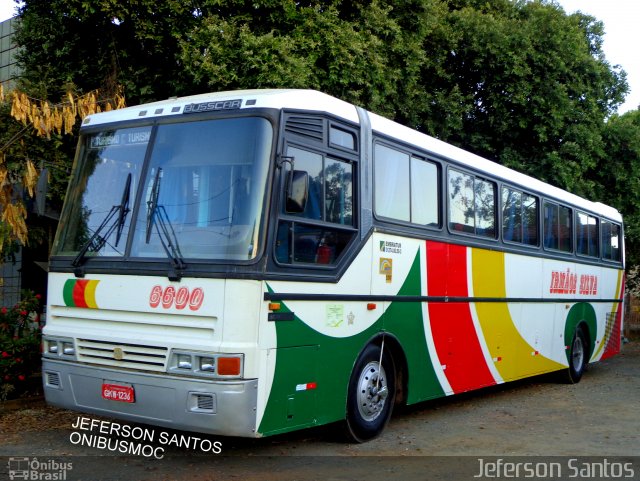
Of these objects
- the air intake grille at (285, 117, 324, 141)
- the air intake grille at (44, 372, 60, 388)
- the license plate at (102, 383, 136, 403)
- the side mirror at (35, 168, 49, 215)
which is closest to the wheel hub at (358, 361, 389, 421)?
the license plate at (102, 383, 136, 403)

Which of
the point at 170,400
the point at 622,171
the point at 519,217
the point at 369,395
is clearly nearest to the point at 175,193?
the point at 170,400

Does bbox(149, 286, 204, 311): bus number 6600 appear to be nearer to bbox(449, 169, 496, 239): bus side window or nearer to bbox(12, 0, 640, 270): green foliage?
bbox(449, 169, 496, 239): bus side window

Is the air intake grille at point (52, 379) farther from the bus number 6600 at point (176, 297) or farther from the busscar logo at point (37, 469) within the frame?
the bus number 6600 at point (176, 297)

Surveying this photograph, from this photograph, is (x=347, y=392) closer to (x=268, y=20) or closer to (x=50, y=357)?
(x=50, y=357)

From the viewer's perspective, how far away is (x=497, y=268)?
10.4m

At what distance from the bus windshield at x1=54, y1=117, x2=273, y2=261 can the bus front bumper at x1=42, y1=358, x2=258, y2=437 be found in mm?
1047

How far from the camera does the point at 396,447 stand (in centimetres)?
760

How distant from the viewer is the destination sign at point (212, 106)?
21.8ft

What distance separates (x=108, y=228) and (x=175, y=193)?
0.79m

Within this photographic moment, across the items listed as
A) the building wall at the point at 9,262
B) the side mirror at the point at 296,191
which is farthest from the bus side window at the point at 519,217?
the building wall at the point at 9,262

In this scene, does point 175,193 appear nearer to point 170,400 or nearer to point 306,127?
point 306,127

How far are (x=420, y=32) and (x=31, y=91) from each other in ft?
24.1

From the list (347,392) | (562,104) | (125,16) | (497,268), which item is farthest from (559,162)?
(347,392)

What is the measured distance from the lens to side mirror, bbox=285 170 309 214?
253 inches
